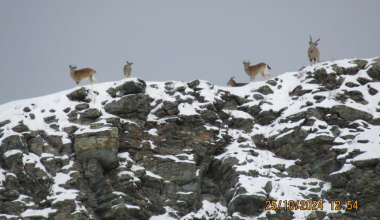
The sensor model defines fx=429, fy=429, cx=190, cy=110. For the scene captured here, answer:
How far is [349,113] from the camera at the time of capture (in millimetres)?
21781

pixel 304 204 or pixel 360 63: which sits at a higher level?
pixel 360 63

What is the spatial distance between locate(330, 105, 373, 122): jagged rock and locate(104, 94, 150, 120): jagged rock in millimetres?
9742

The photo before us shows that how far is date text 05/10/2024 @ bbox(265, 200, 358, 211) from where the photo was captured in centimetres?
1766

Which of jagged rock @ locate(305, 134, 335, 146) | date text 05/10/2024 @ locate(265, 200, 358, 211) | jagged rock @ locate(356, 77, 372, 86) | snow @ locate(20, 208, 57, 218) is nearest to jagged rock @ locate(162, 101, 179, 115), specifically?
jagged rock @ locate(305, 134, 335, 146)

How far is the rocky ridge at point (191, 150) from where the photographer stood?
1825 centimetres

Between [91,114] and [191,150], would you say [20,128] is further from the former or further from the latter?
[191,150]

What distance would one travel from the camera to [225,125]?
23.4 meters

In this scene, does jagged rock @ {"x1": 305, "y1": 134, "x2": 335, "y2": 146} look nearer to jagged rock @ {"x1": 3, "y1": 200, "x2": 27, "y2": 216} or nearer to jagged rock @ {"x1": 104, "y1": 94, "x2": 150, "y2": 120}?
jagged rock @ {"x1": 104, "y1": 94, "x2": 150, "y2": 120}

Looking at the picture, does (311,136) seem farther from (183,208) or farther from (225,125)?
(183,208)

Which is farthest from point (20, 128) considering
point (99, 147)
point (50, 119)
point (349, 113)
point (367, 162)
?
point (349, 113)

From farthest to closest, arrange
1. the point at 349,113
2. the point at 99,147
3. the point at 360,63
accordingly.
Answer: the point at 360,63
the point at 349,113
the point at 99,147

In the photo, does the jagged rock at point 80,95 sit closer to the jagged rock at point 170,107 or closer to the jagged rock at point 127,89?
the jagged rock at point 127,89

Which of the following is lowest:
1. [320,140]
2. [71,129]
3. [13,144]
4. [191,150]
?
[191,150]

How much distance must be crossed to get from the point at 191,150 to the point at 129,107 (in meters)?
3.93
